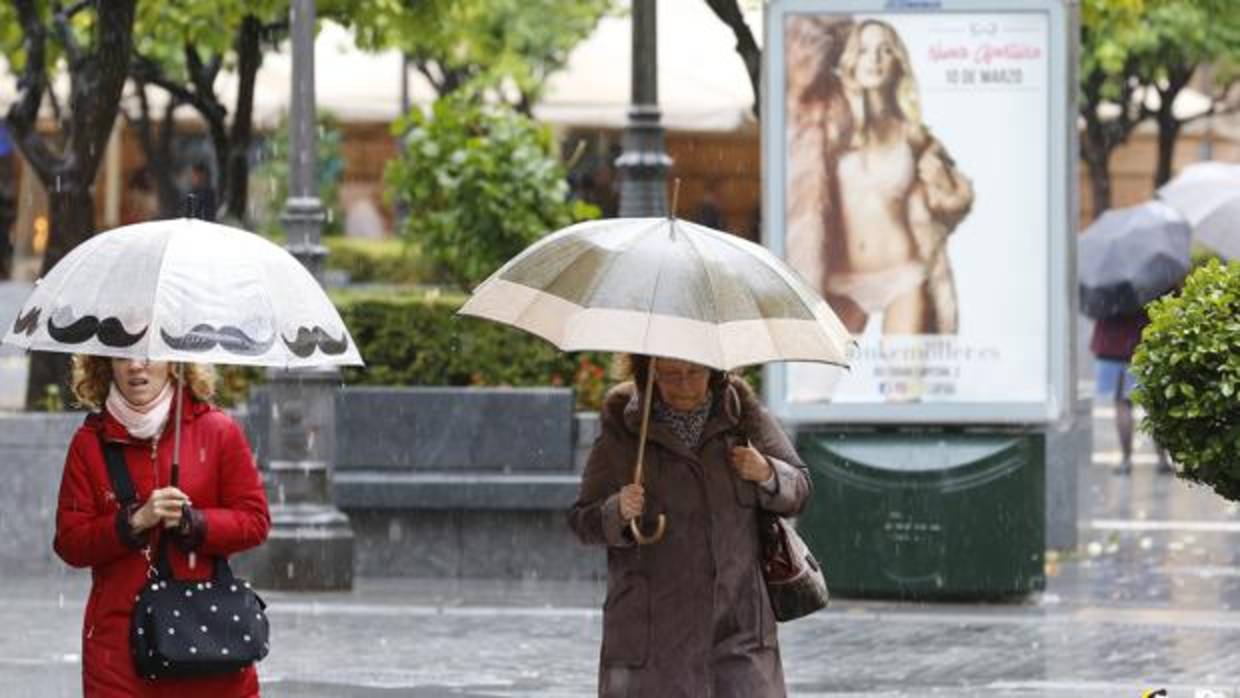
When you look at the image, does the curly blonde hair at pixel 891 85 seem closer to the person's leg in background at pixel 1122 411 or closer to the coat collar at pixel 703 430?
the coat collar at pixel 703 430

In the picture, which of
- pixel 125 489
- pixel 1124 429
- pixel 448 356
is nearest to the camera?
pixel 125 489

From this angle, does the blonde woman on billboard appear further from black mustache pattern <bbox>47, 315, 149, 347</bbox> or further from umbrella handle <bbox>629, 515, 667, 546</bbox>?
black mustache pattern <bbox>47, 315, 149, 347</bbox>

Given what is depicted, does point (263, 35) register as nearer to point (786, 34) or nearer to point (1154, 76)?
point (786, 34)

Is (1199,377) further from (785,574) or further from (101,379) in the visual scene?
(101,379)

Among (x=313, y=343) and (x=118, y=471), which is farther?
(x=313, y=343)

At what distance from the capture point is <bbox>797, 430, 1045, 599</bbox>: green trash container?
13.8 metres

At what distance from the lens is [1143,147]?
47.6 metres

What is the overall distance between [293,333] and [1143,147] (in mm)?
41600

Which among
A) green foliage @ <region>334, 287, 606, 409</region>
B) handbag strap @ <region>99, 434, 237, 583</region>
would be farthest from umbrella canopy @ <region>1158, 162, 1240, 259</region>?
handbag strap @ <region>99, 434, 237, 583</region>

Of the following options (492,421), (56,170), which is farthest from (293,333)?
(56,170)

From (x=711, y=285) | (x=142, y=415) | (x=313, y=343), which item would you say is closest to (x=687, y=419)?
(x=711, y=285)

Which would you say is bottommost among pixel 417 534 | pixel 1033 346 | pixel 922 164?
pixel 417 534

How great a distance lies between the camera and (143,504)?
6.81 metres

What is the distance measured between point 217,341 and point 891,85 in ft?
23.6
